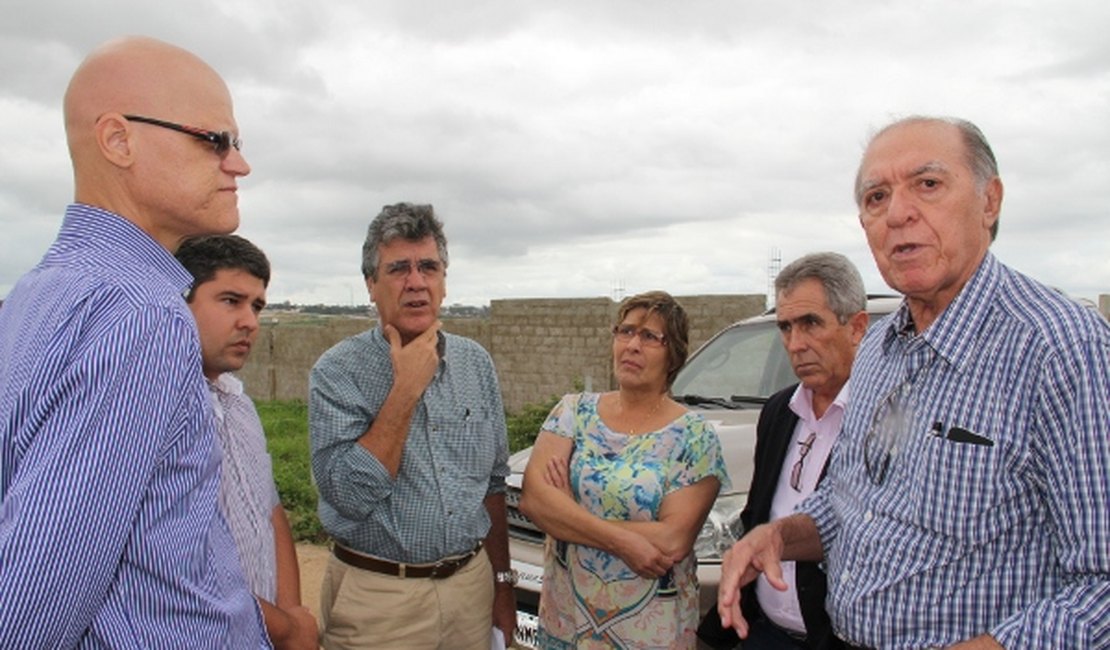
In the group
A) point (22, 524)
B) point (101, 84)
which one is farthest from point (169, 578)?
point (101, 84)

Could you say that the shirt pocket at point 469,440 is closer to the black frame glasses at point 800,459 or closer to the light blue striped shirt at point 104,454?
the black frame glasses at point 800,459

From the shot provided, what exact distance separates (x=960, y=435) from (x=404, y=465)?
6.11 feet

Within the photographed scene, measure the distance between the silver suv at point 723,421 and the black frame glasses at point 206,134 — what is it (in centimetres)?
261

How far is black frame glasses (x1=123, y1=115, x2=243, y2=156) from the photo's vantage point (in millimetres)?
1509

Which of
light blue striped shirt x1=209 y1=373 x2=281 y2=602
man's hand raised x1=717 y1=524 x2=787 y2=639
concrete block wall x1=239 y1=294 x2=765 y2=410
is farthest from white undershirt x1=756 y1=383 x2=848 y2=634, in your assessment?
concrete block wall x1=239 y1=294 x2=765 y2=410

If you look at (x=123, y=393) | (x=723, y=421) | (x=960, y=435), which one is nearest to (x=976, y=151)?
(x=960, y=435)

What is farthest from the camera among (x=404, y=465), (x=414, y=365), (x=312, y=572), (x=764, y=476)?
(x=312, y=572)

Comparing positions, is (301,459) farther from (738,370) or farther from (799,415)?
→ (799,415)

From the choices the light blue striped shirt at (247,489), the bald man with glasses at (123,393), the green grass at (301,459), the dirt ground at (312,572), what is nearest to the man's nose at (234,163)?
the bald man with glasses at (123,393)

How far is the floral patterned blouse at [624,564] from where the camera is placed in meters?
2.99

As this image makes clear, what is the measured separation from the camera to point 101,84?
1.50m

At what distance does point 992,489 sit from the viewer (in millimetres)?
1703

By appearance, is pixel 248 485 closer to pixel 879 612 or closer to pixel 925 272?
pixel 879 612

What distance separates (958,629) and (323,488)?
2.02 meters
